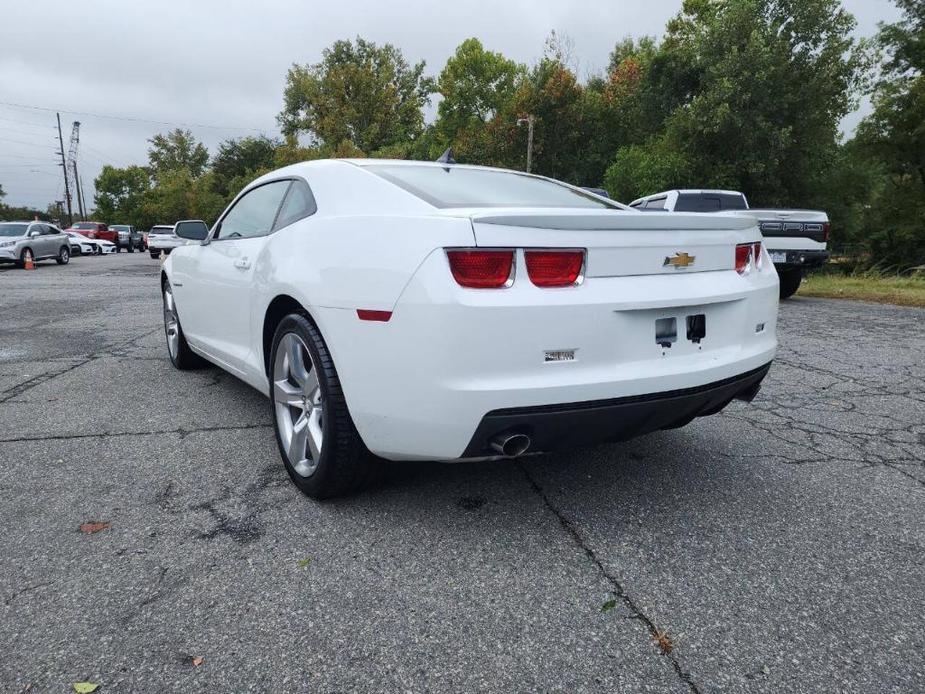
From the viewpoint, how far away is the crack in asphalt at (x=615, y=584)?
169 centimetres

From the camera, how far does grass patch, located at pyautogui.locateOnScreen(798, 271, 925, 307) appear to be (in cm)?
1071

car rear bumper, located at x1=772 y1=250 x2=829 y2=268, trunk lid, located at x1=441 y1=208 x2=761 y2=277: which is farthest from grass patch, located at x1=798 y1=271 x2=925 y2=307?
trunk lid, located at x1=441 y1=208 x2=761 y2=277

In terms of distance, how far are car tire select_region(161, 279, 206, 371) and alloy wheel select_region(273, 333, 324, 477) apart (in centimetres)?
235

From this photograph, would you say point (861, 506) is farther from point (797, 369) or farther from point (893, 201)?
point (893, 201)

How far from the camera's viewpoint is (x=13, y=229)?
21.0 meters

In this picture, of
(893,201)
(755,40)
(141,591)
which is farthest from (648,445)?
(893,201)

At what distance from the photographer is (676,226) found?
2492 mm

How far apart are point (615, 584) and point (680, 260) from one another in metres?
1.22

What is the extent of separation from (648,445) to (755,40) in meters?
20.1

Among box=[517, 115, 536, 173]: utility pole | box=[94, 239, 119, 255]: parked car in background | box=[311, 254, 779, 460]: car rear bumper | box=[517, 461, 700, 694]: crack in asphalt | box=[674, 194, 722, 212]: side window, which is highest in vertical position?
box=[517, 115, 536, 173]: utility pole

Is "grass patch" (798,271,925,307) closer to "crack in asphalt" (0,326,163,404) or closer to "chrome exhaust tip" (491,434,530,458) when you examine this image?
"chrome exhaust tip" (491,434,530,458)

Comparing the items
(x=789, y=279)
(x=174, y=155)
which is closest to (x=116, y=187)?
(x=174, y=155)

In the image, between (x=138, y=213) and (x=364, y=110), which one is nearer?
(x=364, y=110)

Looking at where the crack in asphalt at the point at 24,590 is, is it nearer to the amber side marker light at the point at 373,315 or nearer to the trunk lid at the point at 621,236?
the amber side marker light at the point at 373,315
